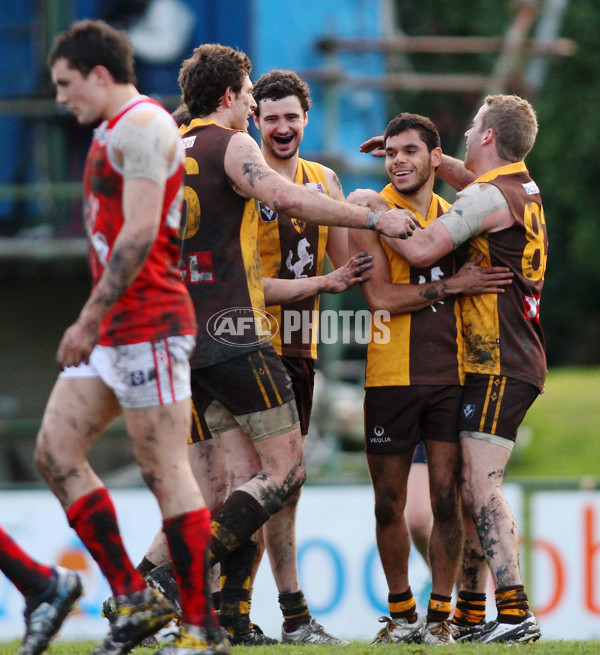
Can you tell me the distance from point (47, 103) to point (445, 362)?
11.3 meters

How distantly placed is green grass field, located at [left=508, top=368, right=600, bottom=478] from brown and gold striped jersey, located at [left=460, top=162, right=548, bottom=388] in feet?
38.0

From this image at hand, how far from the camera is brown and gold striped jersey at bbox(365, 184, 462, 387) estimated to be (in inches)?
215

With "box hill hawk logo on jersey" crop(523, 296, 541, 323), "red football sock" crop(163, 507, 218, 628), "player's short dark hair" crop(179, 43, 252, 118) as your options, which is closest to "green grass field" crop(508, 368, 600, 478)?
"box hill hawk logo on jersey" crop(523, 296, 541, 323)

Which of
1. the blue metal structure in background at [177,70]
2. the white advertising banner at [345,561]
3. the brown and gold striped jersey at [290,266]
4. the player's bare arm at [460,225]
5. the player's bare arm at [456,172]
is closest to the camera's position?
the player's bare arm at [460,225]

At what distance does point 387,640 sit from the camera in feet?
18.4

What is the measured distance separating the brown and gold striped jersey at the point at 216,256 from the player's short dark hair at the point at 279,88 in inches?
30.3

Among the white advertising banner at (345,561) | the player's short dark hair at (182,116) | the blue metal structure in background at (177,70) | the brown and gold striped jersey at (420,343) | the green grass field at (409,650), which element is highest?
the blue metal structure in background at (177,70)

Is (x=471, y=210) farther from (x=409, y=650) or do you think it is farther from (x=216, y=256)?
Result: (x=409, y=650)

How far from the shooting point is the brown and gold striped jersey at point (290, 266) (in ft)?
18.8

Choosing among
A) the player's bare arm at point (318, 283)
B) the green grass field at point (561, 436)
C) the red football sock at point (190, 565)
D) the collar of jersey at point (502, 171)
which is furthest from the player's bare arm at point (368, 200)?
the green grass field at point (561, 436)

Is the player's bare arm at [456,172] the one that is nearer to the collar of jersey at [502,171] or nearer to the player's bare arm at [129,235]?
the collar of jersey at [502,171]

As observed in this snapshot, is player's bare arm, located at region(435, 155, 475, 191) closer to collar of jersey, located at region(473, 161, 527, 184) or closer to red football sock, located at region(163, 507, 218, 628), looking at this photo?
collar of jersey, located at region(473, 161, 527, 184)

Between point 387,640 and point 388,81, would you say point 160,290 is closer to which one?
point 387,640

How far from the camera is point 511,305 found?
5.39 m
